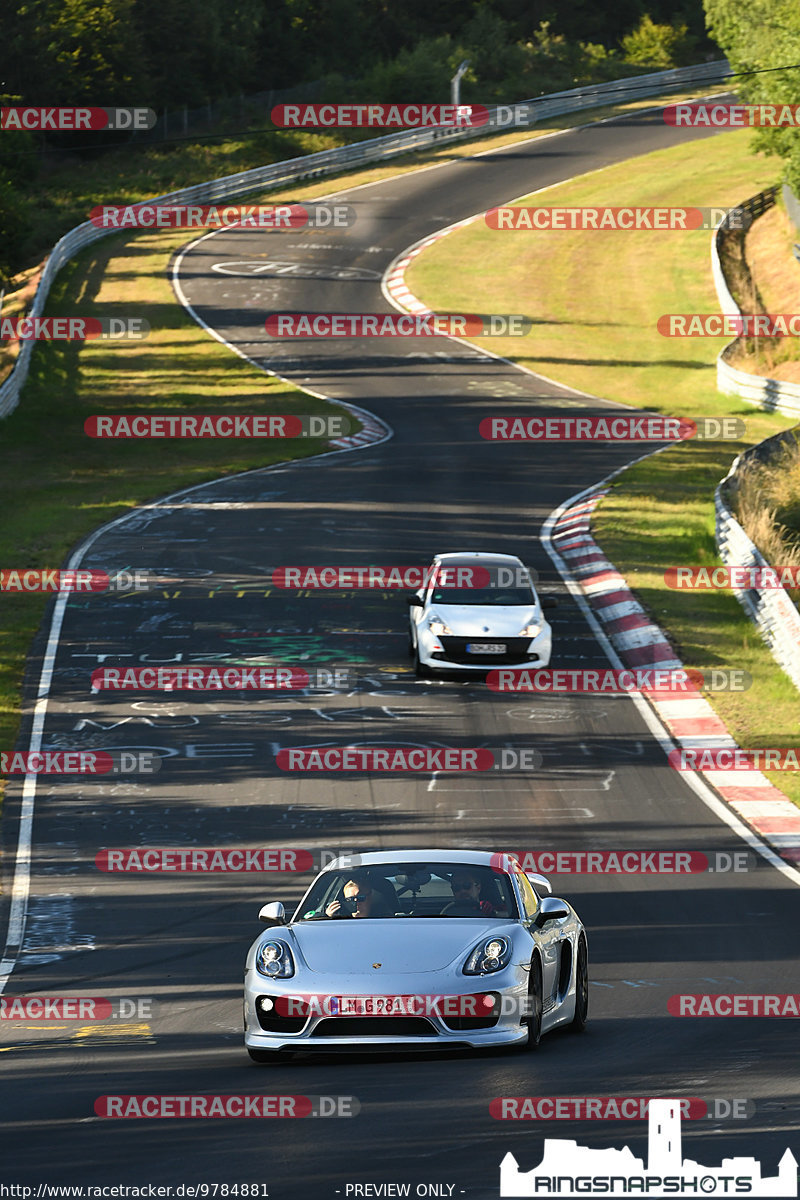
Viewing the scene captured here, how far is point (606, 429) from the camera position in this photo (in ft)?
131

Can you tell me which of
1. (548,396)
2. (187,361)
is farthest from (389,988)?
(187,361)

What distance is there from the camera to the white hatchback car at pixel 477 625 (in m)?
21.6

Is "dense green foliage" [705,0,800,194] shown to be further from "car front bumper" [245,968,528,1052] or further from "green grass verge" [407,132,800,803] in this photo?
"car front bumper" [245,968,528,1052]

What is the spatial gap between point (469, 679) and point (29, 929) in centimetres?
928

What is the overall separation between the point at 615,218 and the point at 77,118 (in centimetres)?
2637

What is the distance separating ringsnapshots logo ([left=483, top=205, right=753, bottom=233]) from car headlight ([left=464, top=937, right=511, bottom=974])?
53782 mm

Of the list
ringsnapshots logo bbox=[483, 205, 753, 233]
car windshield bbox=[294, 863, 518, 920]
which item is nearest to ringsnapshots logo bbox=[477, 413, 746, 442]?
ringsnapshots logo bbox=[483, 205, 753, 233]

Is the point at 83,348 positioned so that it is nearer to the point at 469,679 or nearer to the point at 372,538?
the point at 372,538

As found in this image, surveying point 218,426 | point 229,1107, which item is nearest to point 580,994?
point 229,1107

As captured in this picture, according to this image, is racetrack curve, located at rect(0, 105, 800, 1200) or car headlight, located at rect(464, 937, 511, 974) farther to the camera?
car headlight, located at rect(464, 937, 511, 974)

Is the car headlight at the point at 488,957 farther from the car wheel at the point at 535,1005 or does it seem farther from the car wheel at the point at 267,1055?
the car wheel at the point at 267,1055

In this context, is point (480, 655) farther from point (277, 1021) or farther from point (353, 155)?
point (353, 155)

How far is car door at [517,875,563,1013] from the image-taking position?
962cm

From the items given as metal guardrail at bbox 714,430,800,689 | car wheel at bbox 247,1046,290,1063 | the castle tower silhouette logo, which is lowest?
metal guardrail at bbox 714,430,800,689
